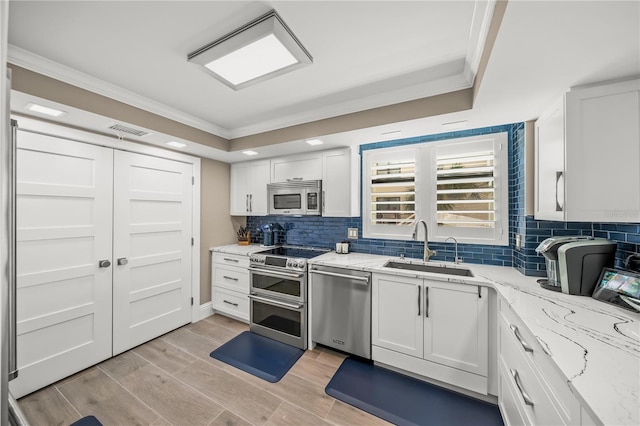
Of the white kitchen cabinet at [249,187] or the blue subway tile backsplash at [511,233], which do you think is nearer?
the blue subway tile backsplash at [511,233]

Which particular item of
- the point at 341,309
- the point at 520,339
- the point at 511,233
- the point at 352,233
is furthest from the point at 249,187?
the point at 520,339

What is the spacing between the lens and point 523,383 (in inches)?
49.6

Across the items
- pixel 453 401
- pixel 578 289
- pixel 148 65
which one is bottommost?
pixel 453 401

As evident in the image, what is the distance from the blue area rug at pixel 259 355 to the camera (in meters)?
2.22

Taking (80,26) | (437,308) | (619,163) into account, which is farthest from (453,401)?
(80,26)

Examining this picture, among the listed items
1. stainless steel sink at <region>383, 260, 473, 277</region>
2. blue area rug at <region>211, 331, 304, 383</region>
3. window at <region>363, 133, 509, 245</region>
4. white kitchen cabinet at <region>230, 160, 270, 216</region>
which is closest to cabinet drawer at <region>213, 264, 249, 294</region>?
blue area rug at <region>211, 331, 304, 383</region>

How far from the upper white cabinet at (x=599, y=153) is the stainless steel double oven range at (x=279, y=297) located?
213cm

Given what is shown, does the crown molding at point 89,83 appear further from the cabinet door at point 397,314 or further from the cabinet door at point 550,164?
the cabinet door at point 550,164

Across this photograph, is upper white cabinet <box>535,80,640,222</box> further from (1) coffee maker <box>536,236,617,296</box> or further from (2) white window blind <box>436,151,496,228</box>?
(2) white window blind <box>436,151,496,228</box>

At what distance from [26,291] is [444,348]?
3386 mm

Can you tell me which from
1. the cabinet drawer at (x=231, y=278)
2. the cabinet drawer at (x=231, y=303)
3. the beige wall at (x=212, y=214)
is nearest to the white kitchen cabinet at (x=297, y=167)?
the beige wall at (x=212, y=214)

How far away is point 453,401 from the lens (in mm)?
1863

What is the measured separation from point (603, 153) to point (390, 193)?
5.40ft

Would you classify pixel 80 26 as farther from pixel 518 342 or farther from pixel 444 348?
pixel 444 348
